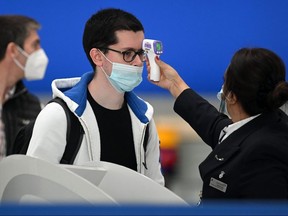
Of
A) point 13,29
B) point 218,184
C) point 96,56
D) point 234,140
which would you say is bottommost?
point 218,184

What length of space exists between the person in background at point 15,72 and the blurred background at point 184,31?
40.7 inches

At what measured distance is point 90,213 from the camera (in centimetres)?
111

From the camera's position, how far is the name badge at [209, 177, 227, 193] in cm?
220

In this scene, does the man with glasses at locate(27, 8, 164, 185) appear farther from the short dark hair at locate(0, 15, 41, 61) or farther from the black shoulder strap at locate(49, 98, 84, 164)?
the short dark hair at locate(0, 15, 41, 61)

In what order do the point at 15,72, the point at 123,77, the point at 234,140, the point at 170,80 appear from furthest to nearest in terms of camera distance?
the point at 170,80, the point at 123,77, the point at 15,72, the point at 234,140

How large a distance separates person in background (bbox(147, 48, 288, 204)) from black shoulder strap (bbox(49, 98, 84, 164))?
45 centimetres

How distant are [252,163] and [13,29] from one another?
94cm

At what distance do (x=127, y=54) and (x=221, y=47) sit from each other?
4.33ft

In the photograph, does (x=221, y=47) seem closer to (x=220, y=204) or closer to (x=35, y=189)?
(x=35, y=189)

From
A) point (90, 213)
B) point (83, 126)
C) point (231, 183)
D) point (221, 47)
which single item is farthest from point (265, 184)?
point (221, 47)

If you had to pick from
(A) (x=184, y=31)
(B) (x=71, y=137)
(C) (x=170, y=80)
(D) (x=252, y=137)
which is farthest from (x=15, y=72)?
(A) (x=184, y=31)

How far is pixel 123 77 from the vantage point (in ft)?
8.73

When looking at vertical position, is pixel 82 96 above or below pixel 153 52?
below

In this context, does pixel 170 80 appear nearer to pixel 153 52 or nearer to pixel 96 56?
pixel 153 52
